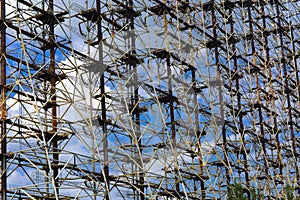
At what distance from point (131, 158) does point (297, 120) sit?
23.4m

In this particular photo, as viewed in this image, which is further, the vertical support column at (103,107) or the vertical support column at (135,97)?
the vertical support column at (135,97)

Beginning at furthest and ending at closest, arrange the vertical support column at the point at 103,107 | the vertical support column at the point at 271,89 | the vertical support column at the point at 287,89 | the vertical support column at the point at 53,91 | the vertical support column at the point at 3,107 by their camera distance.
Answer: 1. the vertical support column at the point at 287,89
2. the vertical support column at the point at 271,89
3. the vertical support column at the point at 103,107
4. the vertical support column at the point at 53,91
5. the vertical support column at the point at 3,107

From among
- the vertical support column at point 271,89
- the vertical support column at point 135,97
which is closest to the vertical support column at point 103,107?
the vertical support column at point 135,97

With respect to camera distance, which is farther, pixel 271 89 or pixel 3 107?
pixel 271 89

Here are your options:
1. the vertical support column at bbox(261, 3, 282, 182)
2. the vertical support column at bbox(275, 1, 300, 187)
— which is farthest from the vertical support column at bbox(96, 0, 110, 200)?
the vertical support column at bbox(275, 1, 300, 187)

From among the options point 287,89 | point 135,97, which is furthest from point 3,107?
point 287,89

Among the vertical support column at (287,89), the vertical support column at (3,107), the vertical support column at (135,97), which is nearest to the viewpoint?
the vertical support column at (3,107)

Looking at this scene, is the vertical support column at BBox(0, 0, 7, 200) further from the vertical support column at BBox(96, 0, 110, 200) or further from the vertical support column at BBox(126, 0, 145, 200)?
the vertical support column at BBox(126, 0, 145, 200)

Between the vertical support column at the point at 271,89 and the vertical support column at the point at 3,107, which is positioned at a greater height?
the vertical support column at the point at 271,89

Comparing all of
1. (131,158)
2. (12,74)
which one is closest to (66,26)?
(12,74)

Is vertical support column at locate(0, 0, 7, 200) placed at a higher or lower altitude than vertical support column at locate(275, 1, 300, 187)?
lower

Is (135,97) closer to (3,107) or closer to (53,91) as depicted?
(53,91)

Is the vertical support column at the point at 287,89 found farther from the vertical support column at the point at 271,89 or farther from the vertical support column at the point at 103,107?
the vertical support column at the point at 103,107

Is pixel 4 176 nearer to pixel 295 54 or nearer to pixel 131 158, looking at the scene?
pixel 131 158
